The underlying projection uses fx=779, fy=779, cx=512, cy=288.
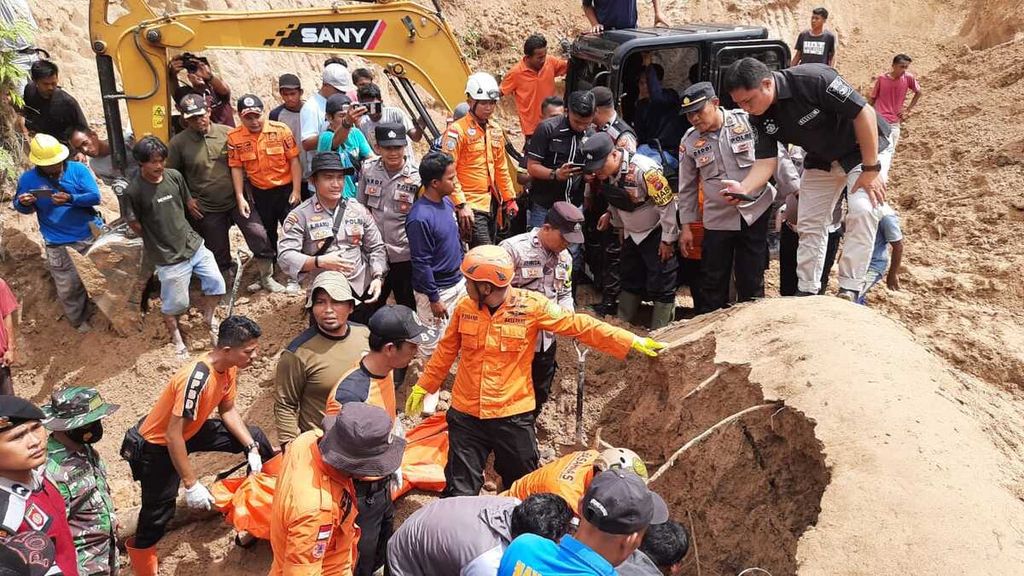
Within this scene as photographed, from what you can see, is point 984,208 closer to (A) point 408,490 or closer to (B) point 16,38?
(A) point 408,490

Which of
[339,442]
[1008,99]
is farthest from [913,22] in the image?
[339,442]

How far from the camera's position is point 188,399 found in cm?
406

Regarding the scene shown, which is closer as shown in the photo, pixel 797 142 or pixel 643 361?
pixel 797 142

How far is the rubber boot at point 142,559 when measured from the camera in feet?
14.5

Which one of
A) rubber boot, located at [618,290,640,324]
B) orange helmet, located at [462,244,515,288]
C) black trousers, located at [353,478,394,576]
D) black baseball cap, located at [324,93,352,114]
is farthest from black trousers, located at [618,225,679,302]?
black trousers, located at [353,478,394,576]

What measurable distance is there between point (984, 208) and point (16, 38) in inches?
388

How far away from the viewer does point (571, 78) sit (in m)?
7.62

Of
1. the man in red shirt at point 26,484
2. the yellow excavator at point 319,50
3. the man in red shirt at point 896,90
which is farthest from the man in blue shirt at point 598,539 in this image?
the man in red shirt at point 896,90

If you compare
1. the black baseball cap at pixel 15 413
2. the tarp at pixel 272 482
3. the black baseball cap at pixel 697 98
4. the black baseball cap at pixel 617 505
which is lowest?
the tarp at pixel 272 482

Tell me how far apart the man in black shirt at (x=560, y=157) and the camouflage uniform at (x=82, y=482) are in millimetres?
3447

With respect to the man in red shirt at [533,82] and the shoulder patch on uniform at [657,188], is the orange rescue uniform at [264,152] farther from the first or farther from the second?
the shoulder patch on uniform at [657,188]

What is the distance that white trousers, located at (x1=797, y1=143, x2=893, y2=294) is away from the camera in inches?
190

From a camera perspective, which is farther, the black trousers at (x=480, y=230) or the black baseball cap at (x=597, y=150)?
the black trousers at (x=480, y=230)

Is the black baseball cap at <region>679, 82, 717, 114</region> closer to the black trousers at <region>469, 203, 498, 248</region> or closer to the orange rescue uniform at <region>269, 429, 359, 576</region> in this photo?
the black trousers at <region>469, 203, 498, 248</region>
